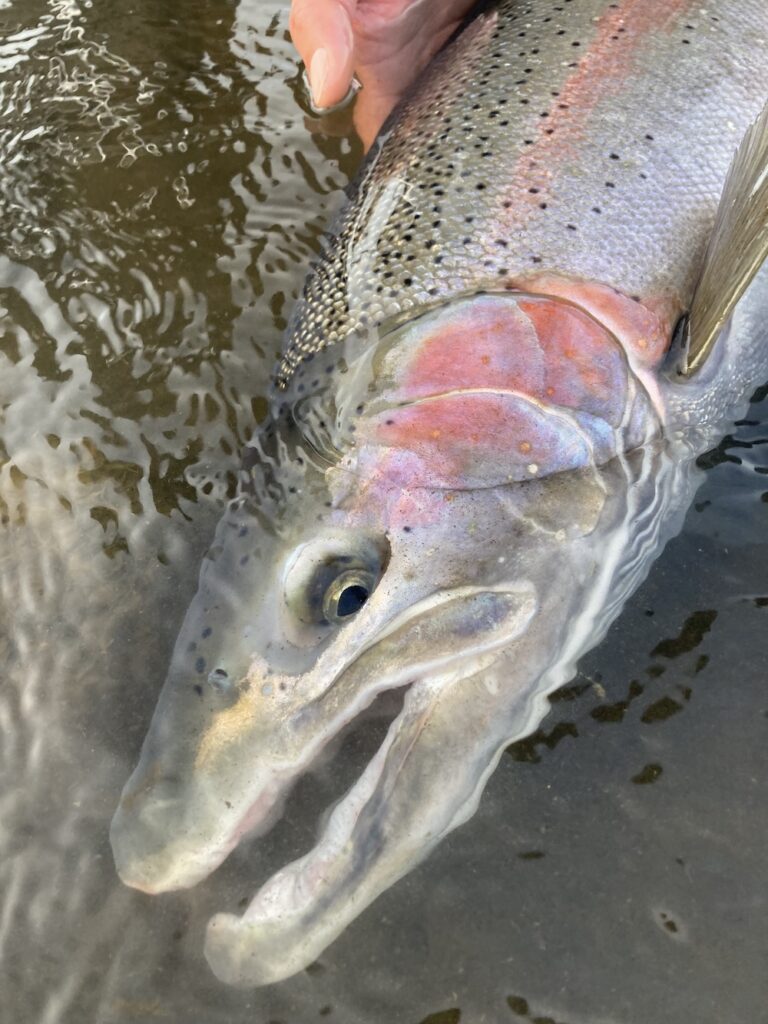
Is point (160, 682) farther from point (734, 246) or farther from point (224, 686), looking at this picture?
point (734, 246)

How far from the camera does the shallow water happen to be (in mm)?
1584

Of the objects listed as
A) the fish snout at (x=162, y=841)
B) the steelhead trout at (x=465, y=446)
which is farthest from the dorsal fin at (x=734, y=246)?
the fish snout at (x=162, y=841)

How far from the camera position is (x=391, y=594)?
1.61m

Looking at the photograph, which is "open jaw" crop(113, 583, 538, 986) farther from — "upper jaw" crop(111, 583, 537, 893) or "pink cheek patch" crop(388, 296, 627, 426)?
"pink cheek patch" crop(388, 296, 627, 426)

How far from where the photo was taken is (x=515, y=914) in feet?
5.32

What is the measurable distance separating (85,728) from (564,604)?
107 cm

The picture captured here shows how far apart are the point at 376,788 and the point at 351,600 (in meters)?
0.34

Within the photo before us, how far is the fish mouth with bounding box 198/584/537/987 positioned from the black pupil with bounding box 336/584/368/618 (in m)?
0.07

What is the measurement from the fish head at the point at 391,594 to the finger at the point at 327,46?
0.89 meters

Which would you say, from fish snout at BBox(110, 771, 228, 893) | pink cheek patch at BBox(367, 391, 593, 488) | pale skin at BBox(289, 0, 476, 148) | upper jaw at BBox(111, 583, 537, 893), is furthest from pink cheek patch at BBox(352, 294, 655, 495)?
pale skin at BBox(289, 0, 476, 148)

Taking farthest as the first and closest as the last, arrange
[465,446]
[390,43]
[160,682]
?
1. [390,43]
2. [160,682]
3. [465,446]

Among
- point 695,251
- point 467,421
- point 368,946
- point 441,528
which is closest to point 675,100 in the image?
point 695,251

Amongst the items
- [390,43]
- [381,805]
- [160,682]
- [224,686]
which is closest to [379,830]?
[381,805]

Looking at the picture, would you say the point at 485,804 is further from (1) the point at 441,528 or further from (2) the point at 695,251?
(2) the point at 695,251
